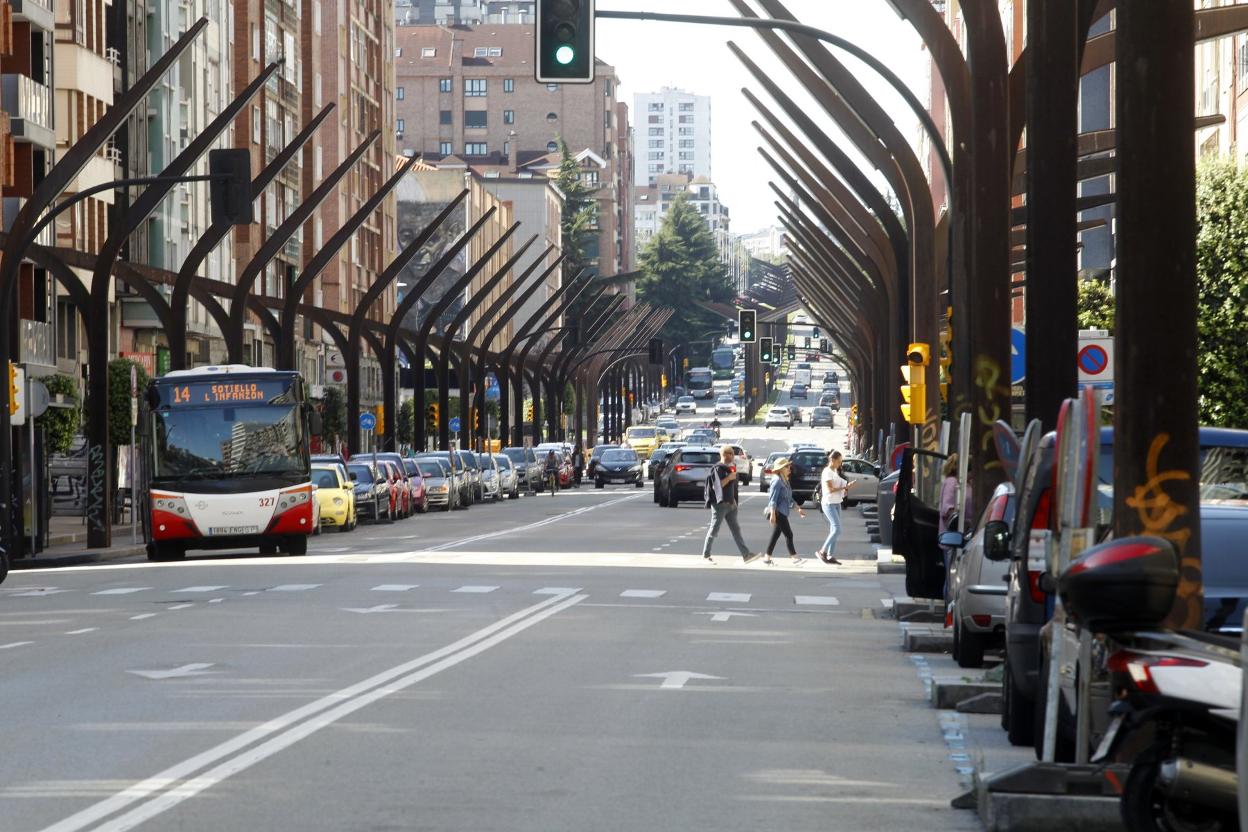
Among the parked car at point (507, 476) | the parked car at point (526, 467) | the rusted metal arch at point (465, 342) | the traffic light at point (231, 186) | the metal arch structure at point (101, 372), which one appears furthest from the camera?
the parked car at point (526, 467)

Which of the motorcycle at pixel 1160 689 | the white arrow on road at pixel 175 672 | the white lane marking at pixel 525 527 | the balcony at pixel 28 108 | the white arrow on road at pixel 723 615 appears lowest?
the white lane marking at pixel 525 527

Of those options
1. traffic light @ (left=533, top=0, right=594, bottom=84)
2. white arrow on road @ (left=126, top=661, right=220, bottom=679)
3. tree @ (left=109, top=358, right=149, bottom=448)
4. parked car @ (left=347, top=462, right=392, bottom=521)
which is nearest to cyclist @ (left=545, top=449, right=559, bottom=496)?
parked car @ (left=347, top=462, right=392, bottom=521)

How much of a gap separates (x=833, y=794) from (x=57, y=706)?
16.2 ft

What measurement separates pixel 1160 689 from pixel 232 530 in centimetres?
3138

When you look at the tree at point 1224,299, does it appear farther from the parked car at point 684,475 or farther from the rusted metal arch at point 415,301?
the rusted metal arch at point 415,301

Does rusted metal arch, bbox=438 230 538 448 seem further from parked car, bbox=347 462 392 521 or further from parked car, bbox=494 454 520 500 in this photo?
parked car, bbox=347 462 392 521

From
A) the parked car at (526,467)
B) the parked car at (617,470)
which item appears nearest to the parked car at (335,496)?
the parked car at (526,467)

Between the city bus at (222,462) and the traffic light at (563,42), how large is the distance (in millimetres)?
19195

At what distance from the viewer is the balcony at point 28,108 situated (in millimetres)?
56094

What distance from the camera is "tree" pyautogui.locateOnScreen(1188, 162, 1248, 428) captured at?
39.4 metres

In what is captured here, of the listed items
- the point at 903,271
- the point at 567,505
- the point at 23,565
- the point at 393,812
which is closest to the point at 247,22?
the point at 567,505

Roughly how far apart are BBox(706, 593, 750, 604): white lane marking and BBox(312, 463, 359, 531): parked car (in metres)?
25.2

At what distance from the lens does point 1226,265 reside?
1606 inches

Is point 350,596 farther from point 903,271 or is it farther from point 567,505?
point 567,505
